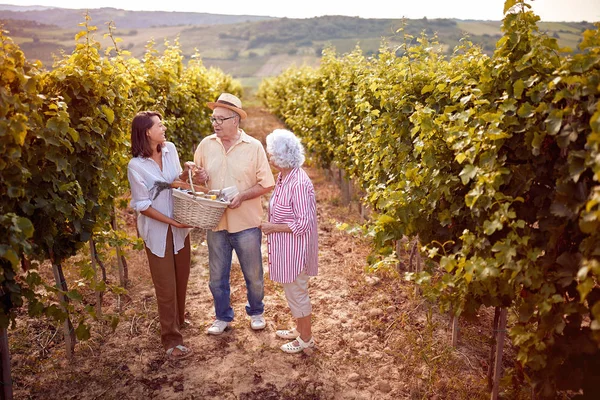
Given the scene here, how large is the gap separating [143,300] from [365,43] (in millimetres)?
99956

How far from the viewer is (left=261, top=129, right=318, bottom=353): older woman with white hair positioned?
3.99 m

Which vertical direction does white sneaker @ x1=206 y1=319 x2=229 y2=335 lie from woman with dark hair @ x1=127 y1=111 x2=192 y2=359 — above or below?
below

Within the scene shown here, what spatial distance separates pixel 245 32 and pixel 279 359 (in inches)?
5246

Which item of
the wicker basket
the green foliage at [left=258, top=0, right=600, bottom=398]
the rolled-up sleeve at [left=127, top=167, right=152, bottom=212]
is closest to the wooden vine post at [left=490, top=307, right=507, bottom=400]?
the green foliage at [left=258, top=0, right=600, bottom=398]

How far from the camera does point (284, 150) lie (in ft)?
13.1

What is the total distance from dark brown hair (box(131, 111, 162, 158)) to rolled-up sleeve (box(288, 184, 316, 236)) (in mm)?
1213

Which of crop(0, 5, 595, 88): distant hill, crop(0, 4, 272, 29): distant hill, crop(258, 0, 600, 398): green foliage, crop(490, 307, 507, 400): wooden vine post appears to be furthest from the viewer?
crop(0, 4, 272, 29): distant hill

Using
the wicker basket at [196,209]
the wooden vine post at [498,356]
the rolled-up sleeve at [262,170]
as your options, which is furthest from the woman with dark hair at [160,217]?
the wooden vine post at [498,356]

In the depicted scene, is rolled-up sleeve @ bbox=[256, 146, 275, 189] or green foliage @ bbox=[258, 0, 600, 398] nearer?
green foliage @ bbox=[258, 0, 600, 398]

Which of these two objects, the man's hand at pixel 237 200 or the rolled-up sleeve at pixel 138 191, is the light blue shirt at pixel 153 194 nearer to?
the rolled-up sleeve at pixel 138 191

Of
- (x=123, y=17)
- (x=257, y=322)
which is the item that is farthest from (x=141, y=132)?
(x=123, y=17)

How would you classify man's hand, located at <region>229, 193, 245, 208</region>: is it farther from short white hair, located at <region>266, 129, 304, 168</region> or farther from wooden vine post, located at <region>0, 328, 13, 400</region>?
wooden vine post, located at <region>0, 328, 13, 400</region>

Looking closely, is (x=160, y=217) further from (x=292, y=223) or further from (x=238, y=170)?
(x=292, y=223)

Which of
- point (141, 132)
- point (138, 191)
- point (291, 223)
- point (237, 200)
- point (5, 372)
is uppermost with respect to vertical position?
point (141, 132)
